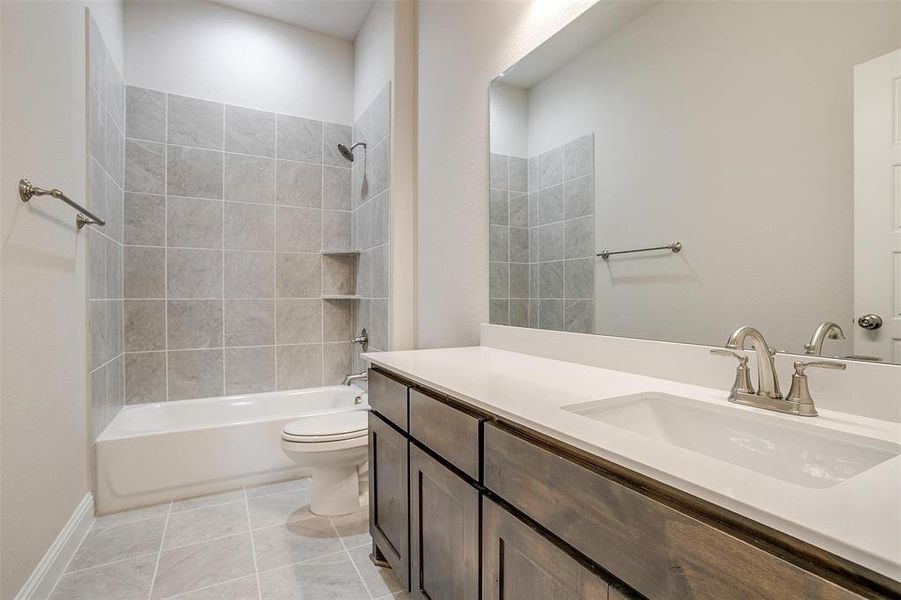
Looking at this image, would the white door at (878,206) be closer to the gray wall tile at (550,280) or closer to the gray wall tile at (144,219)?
the gray wall tile at (550,280)

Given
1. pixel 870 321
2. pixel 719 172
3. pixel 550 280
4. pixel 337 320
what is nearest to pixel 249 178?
pixel 337 320

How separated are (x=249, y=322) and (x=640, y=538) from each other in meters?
2.93

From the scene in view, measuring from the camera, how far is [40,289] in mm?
1537

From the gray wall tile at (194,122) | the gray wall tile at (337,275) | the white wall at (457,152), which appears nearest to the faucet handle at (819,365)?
the white wall at (457,152)

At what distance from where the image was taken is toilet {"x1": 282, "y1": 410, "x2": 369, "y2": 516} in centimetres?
207

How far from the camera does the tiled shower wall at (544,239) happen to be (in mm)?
1536

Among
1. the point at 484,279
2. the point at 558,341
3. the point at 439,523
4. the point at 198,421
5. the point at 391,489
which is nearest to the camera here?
the point at 439,523

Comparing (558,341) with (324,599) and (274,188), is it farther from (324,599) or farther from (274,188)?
(274,188)

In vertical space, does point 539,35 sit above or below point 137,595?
above

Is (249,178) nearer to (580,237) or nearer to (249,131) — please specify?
(249,131)

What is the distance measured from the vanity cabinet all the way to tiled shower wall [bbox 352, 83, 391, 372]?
48.1 inches

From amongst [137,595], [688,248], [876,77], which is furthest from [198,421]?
[876,77]

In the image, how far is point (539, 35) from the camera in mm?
1671

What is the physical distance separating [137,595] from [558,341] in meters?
1.74
